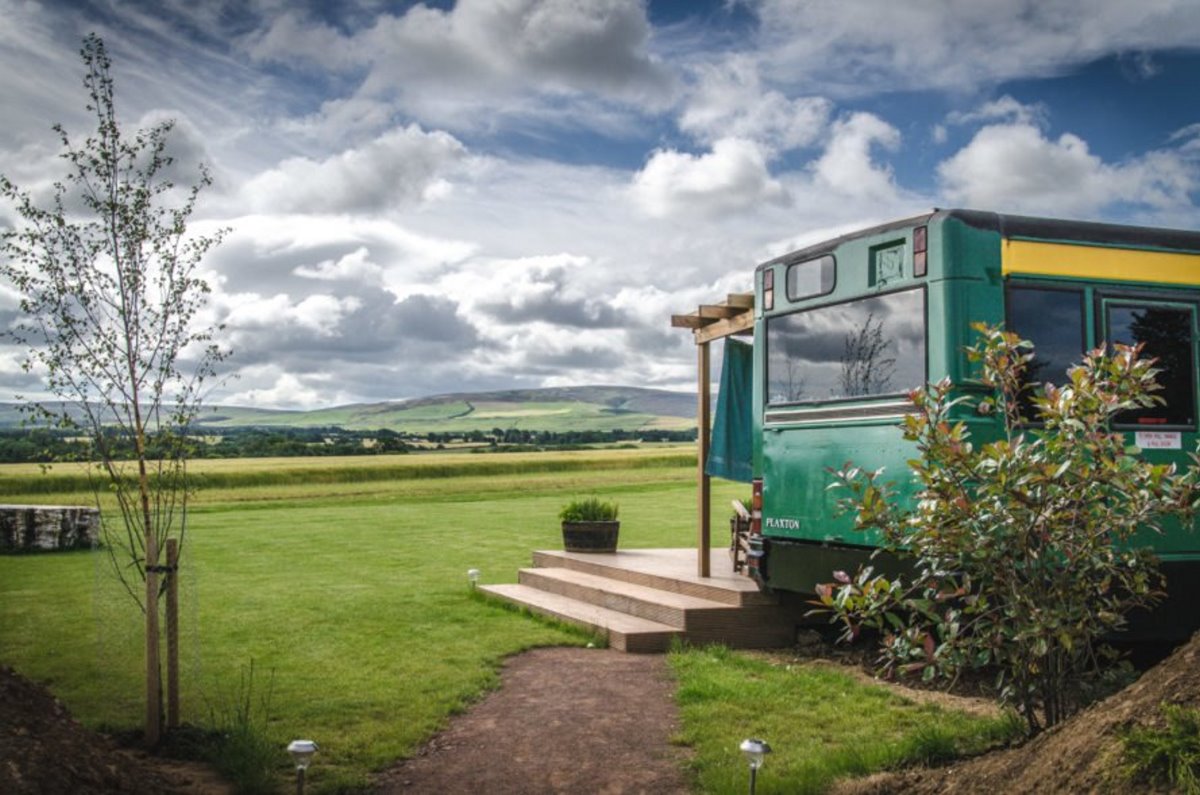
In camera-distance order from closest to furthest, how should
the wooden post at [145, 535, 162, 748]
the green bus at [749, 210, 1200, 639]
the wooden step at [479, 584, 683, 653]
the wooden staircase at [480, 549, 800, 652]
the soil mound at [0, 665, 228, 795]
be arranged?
the soil mound at [0, 665, 228, 795], the wooden post at [145, 535, 162, 748], the green bus at [749, 210, 1200, 639], the wooden step at [479, 584, 683, 653], the wooden staircase at [480, 549, 800, 652]

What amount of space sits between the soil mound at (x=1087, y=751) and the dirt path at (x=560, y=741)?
5.56ft

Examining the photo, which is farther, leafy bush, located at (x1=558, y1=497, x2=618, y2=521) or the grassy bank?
leafy bush, located at (x1=558, y1=497, x2=618, y2=521)

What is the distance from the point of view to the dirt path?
19.1 ft

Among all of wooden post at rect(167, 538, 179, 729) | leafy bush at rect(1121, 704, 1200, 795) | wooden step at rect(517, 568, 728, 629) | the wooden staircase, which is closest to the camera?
leafy bush at rect(1121, 704, 1200, 795)

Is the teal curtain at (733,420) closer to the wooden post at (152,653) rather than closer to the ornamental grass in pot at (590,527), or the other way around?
the ornamental grass in pot at (590,527)

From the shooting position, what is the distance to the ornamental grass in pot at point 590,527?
13625 mm

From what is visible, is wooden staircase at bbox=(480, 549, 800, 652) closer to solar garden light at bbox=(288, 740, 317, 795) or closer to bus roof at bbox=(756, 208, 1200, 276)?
bus roof at bbox=(756, 208, 1200, 276)

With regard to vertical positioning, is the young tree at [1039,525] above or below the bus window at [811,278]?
below

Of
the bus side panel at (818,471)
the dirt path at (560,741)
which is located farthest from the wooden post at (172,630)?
the bus side panel at (818,471)

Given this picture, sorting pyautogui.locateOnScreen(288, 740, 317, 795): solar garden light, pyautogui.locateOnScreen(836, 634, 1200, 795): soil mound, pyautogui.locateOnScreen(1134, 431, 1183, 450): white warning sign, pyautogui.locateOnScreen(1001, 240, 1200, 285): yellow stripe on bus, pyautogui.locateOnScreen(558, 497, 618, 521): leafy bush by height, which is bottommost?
pyautogui.locateOnScreen(288, 740, 317, 795): solar garden light

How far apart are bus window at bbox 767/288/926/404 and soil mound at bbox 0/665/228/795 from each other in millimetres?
5557

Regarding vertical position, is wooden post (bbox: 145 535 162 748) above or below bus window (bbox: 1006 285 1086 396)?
below

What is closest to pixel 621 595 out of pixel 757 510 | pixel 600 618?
pixel 600 618

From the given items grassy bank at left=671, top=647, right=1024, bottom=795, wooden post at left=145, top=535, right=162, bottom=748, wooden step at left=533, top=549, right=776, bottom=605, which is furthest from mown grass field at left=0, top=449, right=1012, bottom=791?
wooden step at left=533, top=549, right=776, bottom=605
